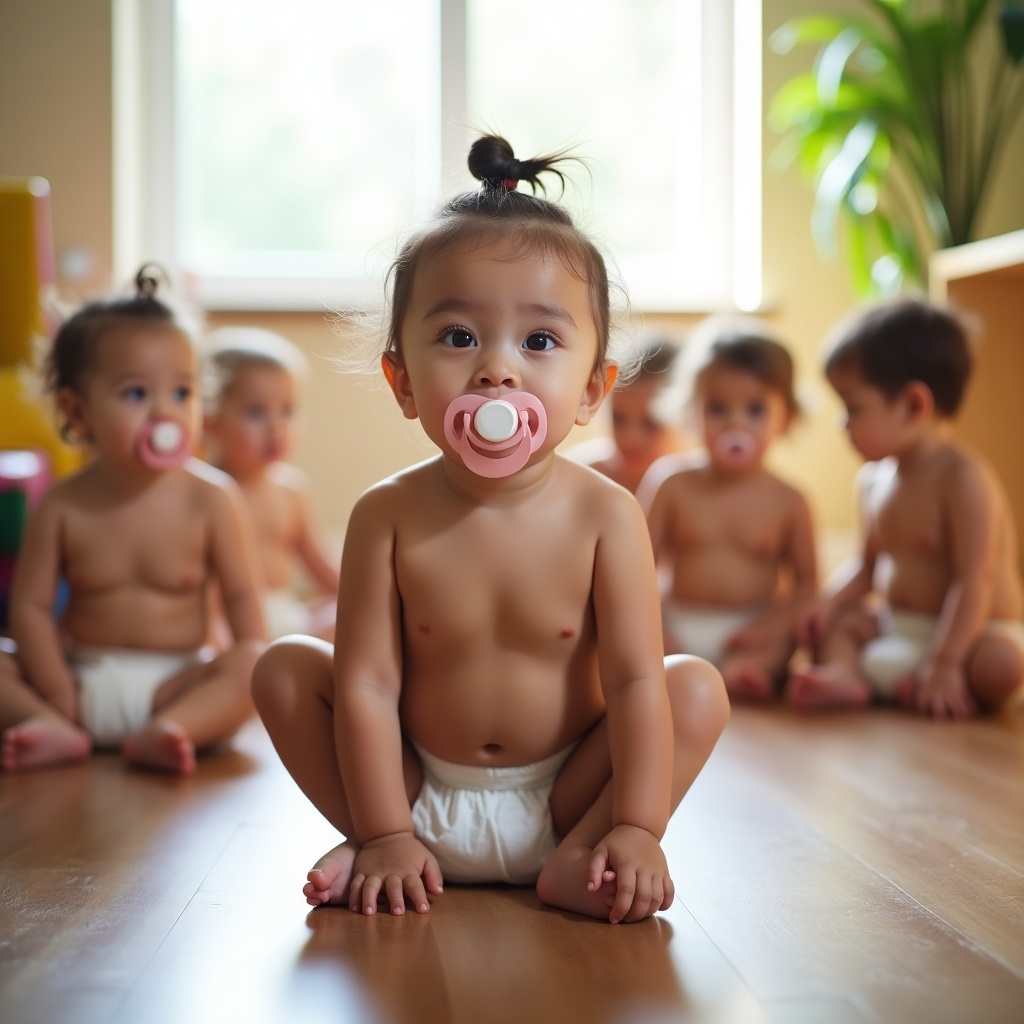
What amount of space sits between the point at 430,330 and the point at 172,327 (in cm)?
73

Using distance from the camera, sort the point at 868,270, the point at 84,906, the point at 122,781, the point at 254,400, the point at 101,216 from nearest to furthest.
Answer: the point at 84,906, the point at 122,781, the point at 254,400, the point at 868,270, the point at 101,216

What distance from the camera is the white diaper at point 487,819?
0.98 meters

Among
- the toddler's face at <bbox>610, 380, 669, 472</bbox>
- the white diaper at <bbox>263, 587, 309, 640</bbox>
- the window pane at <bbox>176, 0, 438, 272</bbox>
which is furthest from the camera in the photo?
the window pane at <bbox>176, 0, 438, 272</bbox>

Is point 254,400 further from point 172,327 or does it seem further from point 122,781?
point 122,781

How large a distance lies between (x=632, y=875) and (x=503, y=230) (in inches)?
17.5

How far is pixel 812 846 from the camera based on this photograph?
3.52 feet

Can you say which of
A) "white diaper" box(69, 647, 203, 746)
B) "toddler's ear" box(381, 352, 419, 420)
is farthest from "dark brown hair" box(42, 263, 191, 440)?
"toddler's ear" box(381, 352, 419, 420)

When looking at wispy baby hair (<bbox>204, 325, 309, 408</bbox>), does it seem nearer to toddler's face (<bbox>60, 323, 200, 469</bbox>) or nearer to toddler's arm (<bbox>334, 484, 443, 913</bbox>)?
toddler's face (<bbox>60, 323, 200, 469</bbox>)

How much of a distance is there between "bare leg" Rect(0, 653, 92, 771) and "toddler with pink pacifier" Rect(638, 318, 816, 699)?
3.16 ft

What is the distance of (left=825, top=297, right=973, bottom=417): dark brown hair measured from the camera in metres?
1.86

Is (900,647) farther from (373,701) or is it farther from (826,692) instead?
(373,701)

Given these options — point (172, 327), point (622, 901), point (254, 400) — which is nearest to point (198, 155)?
point (254, 400)

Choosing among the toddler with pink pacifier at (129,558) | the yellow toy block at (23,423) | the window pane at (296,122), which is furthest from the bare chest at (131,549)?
the window pane at (296,122)

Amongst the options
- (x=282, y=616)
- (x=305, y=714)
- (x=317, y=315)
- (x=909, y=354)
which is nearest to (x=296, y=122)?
(x=317, y=315)
